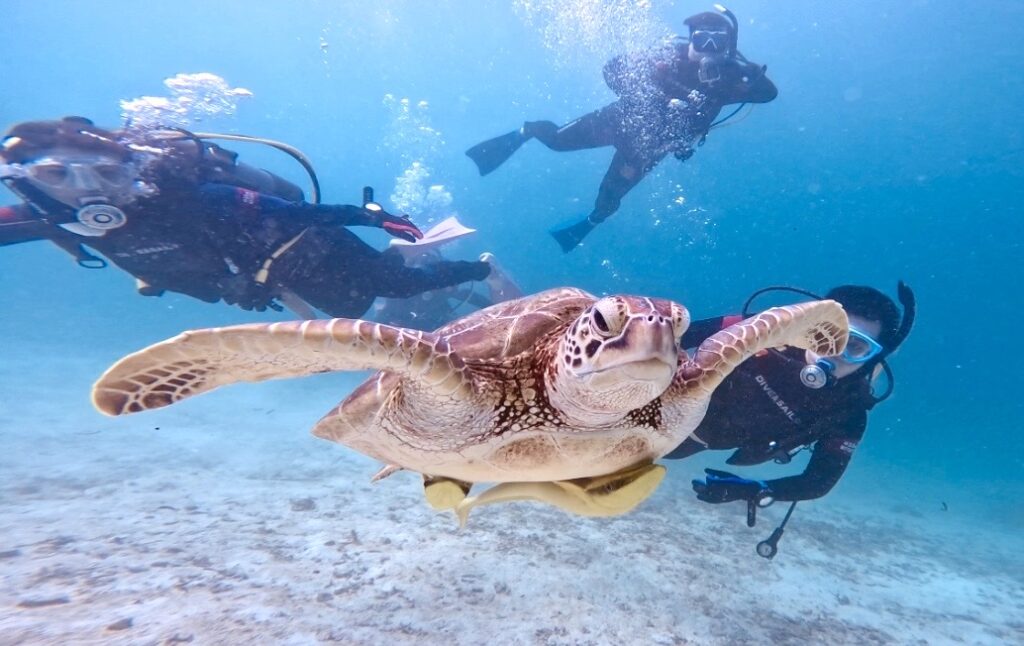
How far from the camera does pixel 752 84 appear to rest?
985cm

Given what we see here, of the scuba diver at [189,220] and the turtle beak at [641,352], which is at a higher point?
the scuba diver at [189,220]

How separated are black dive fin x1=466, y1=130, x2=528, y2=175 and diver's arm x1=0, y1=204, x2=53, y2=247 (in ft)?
32.0

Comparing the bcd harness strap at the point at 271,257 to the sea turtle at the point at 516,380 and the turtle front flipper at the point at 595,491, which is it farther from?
the turtle front flipper at the point at 595,491

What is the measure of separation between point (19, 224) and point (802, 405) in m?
9.16

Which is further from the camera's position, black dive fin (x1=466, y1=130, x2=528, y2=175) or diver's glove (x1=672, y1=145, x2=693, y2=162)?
black dive fin (x1=466, y1=130, x2=528, y2=175)

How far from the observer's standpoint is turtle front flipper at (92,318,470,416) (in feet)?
6.57

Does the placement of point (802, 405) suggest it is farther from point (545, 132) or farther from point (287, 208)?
point (545, 132)

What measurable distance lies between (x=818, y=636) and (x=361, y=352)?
246 inches

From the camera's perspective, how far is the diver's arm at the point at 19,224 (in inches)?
213

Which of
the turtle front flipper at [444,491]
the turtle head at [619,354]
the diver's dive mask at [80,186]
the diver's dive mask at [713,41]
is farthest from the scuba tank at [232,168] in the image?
the diver's dive mask at [713,41]

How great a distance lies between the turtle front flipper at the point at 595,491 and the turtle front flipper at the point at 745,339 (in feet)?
2.92

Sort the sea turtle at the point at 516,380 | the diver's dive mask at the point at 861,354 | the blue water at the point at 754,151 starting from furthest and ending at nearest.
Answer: the blue water at the point at 754,151 < the diver's dive mask at the point at 861,354 < the sea turtle at the point at 516,380

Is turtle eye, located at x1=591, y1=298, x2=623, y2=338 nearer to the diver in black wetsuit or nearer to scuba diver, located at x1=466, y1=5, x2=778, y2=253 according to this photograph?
the diver in black wetsuit

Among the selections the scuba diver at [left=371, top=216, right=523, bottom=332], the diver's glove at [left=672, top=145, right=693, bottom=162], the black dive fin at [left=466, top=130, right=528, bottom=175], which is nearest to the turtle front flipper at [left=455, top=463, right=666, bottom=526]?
the scuba diver at [left=371, top=216, right=523, bottom=332]
